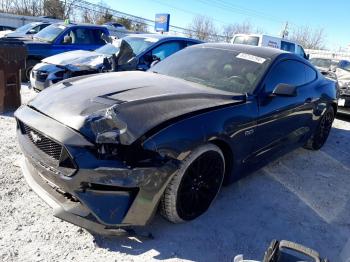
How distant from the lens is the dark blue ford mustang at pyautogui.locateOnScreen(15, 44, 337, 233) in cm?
247

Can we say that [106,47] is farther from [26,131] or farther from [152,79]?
[26,131]

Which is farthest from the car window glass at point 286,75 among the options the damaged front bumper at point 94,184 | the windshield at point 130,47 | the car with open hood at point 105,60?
the windshield at point 130,47

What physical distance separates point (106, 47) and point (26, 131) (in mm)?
5817

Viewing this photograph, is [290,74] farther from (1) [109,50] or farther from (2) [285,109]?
(1) [109,50]

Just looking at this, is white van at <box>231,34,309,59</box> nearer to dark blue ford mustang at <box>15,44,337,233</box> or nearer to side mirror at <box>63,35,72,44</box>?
side mirror at <box>63,35,72,44</box>

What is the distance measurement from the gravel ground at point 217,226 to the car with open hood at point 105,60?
2662 mm

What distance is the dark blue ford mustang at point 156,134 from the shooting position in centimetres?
247

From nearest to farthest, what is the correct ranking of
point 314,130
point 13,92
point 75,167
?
1. point 75,167
2. point 314,130
3. point 13,92

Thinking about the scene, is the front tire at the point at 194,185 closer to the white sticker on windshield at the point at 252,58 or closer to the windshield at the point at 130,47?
the white sticker on windshield at the point at 252,58

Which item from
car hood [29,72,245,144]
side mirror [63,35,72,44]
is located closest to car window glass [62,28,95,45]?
side mirror [63,35,72,44]

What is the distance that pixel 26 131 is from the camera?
300cm

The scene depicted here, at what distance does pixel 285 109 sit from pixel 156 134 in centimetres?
205

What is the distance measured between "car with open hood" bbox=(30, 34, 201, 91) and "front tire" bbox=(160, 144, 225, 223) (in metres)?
4.23

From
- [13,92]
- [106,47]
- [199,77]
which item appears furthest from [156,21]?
[199,77]
